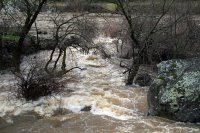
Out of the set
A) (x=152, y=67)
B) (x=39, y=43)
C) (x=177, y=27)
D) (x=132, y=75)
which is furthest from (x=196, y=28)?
(x=39, y=43)

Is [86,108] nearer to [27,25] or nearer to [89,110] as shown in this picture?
[89,110]

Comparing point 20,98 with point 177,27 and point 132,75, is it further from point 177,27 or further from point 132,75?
point 177,27

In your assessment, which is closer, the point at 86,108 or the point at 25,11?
the point at 86,108

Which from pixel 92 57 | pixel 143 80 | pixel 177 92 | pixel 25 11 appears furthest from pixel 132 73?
pixel 25 11

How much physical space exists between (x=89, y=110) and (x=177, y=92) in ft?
7.55

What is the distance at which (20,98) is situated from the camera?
11.1m

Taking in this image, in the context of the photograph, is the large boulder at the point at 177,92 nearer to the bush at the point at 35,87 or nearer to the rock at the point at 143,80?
the rock at the point at 143,80

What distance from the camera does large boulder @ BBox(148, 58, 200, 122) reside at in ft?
31.2

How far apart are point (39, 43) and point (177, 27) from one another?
575 cm

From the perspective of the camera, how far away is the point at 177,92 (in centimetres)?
980

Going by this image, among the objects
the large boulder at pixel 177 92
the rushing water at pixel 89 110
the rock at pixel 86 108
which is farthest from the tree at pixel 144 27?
the rock at pixel 86 108

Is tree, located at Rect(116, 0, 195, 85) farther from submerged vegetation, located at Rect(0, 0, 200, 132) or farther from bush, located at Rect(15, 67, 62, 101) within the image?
bush, located at Rect(15, 67, 62, 101)

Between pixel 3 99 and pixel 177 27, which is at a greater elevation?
pixel 177 27

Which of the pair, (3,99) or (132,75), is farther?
(132,75)
